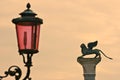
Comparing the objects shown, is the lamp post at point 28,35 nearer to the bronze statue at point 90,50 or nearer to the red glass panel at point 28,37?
the red glass panel at point 28,37

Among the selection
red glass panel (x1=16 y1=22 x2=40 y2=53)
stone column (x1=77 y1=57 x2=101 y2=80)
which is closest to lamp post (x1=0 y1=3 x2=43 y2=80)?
red glass panel (x1=16 y1=22 x2=40 y2=53)

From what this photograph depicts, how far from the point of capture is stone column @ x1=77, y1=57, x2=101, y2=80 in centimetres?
4722

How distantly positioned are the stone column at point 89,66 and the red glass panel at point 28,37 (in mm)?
28904

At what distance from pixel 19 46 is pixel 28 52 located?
0.23 meters

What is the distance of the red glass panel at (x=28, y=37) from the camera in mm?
18016

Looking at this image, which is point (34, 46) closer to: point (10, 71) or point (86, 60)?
point (10, 71)

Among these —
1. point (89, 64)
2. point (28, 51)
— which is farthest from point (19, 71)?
point (89, 64)

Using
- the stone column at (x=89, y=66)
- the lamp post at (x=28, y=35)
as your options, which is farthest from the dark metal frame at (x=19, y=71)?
the stone column at (x=89, y=66)

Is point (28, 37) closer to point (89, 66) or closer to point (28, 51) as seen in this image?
point (28, 51)

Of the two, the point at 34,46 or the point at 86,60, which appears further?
the point at 86,60

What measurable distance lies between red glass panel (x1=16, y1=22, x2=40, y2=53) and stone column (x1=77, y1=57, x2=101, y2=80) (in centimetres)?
2890

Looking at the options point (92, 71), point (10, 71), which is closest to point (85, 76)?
point (92, 71)

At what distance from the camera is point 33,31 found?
18016 mm

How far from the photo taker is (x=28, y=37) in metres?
18.1
